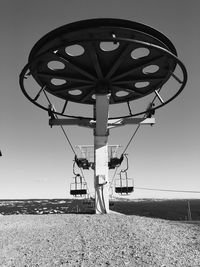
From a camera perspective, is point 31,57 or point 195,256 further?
point 31,57

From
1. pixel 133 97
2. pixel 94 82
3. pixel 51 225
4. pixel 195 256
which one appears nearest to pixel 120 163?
pixel 133 97

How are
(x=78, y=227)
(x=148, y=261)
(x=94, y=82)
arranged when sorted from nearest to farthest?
1. (x=148, y=261)
2. (x=78, y=227)
3. (x=94, y=82)

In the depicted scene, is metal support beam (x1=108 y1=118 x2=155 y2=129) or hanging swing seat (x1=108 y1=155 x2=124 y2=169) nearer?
metal support beam (x1=108 y1=118 x2=155 y2=129)

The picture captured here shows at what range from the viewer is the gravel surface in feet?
20.8

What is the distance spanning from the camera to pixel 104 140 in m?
14.7

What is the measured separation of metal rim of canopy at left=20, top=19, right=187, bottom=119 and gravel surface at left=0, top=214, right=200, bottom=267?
241 inches

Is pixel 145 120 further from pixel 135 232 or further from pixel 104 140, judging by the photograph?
pixel 135 232

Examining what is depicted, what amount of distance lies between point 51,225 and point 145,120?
7835 millimetres

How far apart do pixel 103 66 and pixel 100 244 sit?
738 cm

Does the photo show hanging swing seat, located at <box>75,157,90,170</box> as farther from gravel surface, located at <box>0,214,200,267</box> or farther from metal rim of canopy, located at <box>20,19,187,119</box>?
gravel surface, located at <box>0,214,200,267</box>

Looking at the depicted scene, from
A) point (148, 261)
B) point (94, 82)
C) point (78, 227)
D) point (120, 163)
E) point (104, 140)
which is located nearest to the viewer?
point (148, 261)

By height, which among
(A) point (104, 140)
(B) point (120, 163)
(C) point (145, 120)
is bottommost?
(B) point (120, 163)

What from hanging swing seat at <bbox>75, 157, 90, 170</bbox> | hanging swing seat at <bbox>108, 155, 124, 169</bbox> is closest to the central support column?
hanging swing seat at <bbox>108, 155, 124, 169</bbox>

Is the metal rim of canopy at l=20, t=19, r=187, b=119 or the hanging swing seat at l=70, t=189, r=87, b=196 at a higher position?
the metal rim of canopy at l=20, t=19, r=187, b=119
